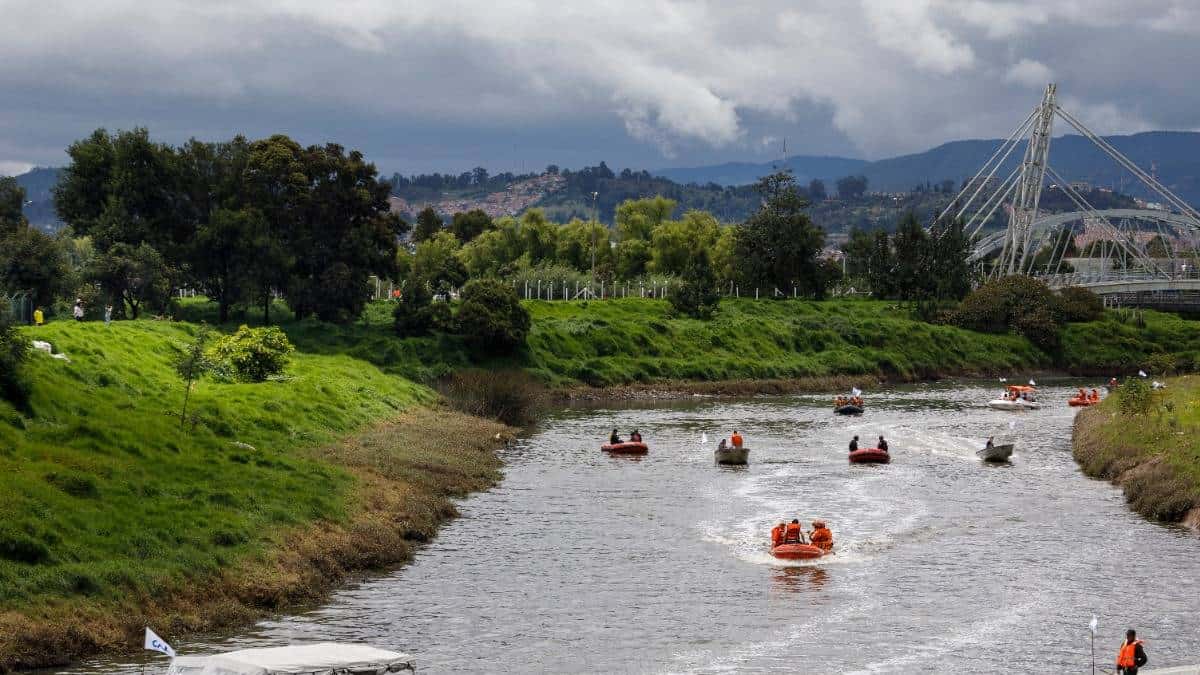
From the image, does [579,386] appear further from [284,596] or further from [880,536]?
[284,596]

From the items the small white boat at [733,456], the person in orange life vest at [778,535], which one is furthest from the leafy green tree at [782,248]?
the person in orange life vest at [778,535]

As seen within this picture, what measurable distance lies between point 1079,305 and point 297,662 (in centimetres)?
15681

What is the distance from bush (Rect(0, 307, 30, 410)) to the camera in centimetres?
5284

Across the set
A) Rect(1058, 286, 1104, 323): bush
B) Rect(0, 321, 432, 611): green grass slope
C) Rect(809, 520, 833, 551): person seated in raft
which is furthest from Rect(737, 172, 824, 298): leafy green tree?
Rect(809, 520, 833, 551): person seated in raft

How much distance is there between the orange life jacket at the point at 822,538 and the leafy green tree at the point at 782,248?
129107 millimetres

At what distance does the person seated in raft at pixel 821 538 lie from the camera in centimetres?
5388

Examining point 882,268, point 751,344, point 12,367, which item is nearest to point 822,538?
point 12,367

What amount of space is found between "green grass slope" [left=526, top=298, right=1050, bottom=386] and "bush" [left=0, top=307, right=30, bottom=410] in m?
65.7

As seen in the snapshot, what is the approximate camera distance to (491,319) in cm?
11606

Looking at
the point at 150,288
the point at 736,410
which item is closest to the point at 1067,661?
the point at 736,410

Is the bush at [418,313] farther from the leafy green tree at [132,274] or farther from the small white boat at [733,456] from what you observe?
the small white boat at [733,456]

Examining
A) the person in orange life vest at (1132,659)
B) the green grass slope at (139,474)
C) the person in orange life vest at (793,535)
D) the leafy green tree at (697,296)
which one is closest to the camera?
the person in orange life vest at (1132,659)

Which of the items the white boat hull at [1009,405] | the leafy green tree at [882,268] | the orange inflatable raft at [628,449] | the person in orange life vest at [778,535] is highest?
the leafy green tree at [882,268]

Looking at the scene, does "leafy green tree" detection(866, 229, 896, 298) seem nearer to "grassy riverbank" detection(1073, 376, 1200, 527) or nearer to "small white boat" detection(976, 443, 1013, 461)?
"grassy riverbank" detection(1073, 376, 1200, 527)
